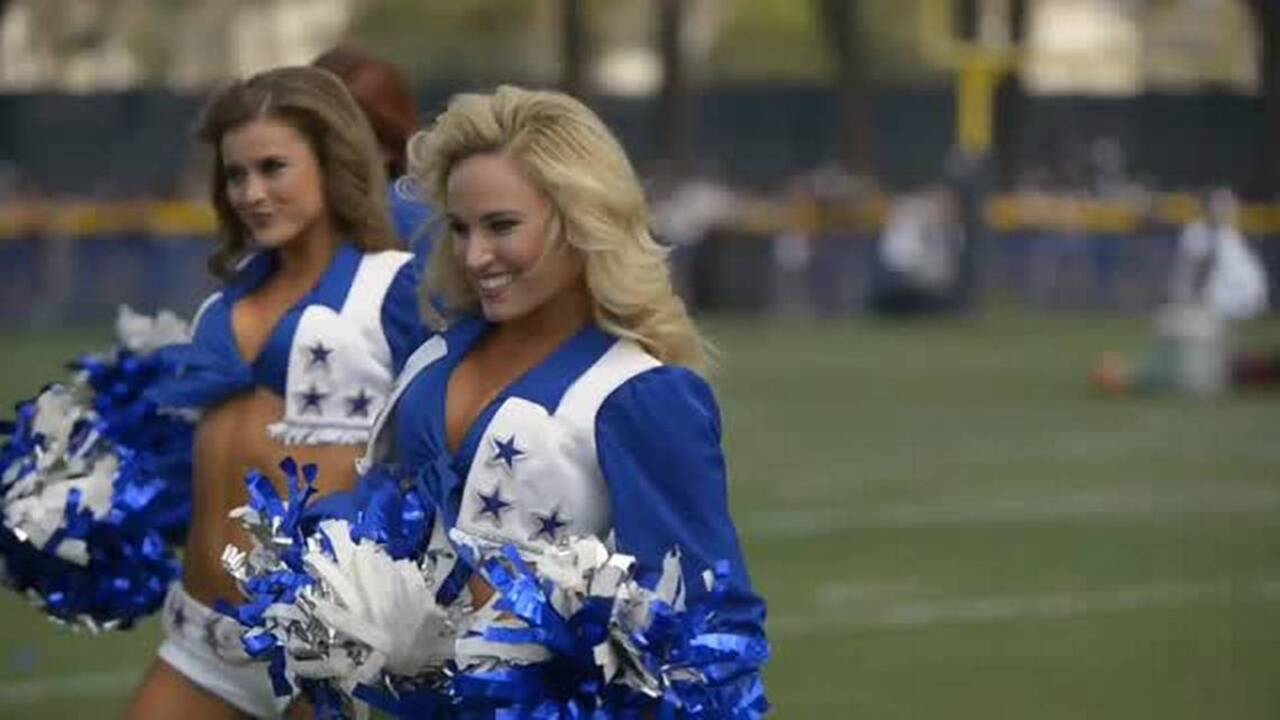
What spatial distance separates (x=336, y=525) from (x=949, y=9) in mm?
→ 41957

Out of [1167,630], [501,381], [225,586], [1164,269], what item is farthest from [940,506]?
[1164,269]

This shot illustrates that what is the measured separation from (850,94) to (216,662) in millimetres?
40199

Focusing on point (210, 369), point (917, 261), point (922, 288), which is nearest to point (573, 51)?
point (917, 261)

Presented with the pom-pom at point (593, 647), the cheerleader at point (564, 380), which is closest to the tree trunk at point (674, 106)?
the cheerleader at point (564, 380)

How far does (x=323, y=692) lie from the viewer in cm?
470

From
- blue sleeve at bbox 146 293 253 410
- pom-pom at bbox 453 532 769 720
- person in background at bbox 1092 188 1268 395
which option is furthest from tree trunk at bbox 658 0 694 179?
pom-pom at bbox 453 532 769 720

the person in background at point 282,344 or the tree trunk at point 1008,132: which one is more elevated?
the person in background at point 282,344

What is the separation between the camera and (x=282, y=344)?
6.10m

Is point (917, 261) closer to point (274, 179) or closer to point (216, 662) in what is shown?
point (274, 179)

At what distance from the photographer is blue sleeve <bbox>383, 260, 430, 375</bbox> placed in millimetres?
5992

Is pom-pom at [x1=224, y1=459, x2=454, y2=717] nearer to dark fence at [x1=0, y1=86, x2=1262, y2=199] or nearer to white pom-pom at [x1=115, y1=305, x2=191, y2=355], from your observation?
white pom-pom at [x1=115, y1=305, x2=191, y2=355]

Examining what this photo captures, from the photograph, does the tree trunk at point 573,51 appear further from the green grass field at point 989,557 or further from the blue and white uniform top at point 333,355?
the blue and white uniform top at point 333,355

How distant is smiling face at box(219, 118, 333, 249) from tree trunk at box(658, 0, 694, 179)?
34545 millimetres

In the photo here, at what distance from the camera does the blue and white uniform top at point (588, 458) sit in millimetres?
4609
